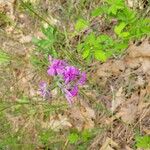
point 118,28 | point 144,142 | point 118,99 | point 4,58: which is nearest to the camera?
point 118,28

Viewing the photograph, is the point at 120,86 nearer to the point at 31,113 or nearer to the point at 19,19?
the point at 31,113

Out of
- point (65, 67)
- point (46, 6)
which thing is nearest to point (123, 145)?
point (65, 67)

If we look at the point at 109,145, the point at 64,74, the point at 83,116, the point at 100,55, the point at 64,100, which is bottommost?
the point at 109,145

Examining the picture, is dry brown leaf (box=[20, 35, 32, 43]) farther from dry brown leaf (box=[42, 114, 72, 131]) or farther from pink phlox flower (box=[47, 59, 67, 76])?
pink phlox flower (box=[47, 59, 67, 76])

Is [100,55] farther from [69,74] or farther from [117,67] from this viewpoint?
[117,67]

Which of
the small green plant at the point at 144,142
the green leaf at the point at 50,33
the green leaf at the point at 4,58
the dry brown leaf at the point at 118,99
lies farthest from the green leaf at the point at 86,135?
the green leaf at the point at 4,58

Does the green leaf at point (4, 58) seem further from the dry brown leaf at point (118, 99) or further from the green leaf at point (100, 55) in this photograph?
the green leaf at point (100, 55)

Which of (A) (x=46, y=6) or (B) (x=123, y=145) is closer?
(B) (x=123, y=145)

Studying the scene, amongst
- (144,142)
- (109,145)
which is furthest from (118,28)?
(109,145)
